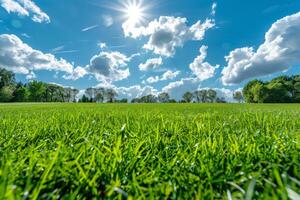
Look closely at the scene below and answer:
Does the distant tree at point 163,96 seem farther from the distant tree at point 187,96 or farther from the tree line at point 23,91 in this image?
the tree line at point 23,91

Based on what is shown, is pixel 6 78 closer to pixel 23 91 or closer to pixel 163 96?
pixel 23 91

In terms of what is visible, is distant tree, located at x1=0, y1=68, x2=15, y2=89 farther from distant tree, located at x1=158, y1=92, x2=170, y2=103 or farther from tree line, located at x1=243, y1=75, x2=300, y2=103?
tree line, located at x1=243, y1=75, x2=300, y2=103

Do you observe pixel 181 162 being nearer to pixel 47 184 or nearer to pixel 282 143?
pixel 47 184

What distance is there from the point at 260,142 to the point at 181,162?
2.33 ft

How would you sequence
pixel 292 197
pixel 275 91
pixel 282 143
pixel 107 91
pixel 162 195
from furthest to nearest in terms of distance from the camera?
pixel 107 91 → pixel 275 91 → pixel 282 143 → pixel 162 195 → pixel 292 197

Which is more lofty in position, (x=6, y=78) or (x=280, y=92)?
(x=6, y=78)

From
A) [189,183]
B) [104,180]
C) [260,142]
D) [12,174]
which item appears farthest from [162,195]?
[260,142]

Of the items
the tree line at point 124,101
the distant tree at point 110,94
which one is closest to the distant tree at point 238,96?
the tree line at point 124,101

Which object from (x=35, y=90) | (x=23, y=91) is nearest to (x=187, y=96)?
(x=35, y=90)

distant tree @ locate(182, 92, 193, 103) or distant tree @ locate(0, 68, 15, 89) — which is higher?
distant tree @ locate(0, 68, 15, 89)

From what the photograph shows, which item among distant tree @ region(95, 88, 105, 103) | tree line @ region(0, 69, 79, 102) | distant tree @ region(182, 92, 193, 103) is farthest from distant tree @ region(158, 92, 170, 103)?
tree line @ region(0, 69, 79, 102)

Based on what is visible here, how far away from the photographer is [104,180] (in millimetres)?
978

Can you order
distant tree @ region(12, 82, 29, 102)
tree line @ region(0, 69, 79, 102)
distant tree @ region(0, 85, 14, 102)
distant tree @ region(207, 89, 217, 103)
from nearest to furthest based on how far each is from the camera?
distant tree @ region(0, 85, 14, 102), tree line @ region(0, 69, 79, 102), distant tree @ region(12, 82, 29, 102), distant tree @ region(207, 89, 217, 103)

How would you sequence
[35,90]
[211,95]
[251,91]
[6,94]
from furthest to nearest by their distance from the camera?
[211,95]
[251,91]
[35,90]
[6,94]
